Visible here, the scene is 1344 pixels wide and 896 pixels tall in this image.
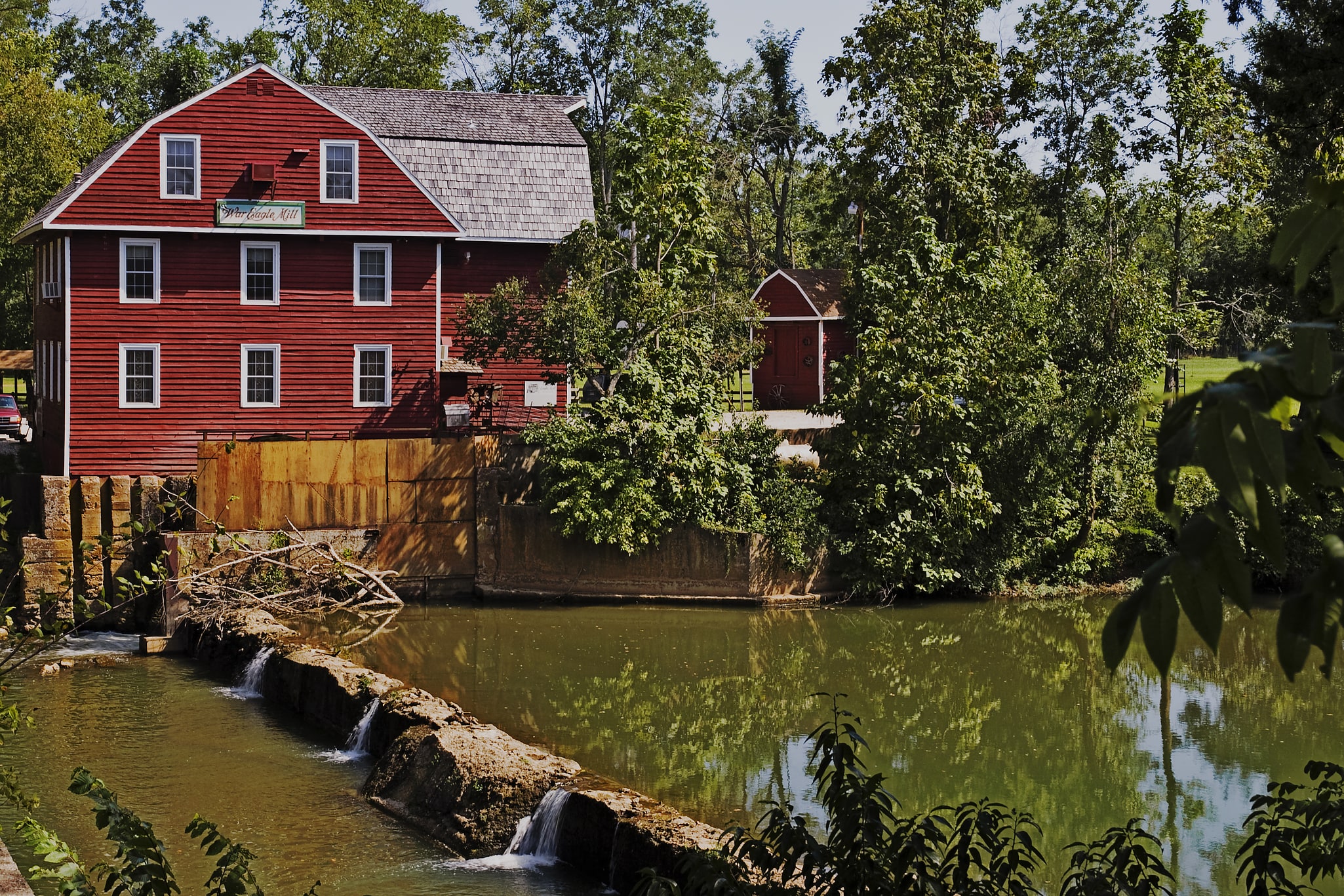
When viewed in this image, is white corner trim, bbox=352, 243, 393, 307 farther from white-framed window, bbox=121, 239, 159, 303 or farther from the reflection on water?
the reflection on water

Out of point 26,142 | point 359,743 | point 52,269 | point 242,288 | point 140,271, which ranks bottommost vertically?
point 359,743

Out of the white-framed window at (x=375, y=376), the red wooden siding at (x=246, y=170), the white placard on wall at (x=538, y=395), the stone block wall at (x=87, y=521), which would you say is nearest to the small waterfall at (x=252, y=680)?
the stone block wall at (x=87, y=521)

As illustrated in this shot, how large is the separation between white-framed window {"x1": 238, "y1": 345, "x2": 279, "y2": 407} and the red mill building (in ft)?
0.12

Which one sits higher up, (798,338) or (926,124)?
(926,124)

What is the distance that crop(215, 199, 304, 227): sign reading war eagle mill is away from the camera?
28.7 metres

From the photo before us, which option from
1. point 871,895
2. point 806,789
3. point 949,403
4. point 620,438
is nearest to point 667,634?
point 620,438

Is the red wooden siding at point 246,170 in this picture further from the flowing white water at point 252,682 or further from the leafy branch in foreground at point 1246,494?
the leafy branch in foreground at point 1246,494

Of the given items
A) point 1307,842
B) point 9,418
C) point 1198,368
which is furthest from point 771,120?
point 1307,842

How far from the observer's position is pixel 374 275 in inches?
1196

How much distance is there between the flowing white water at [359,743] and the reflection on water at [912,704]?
1.81m

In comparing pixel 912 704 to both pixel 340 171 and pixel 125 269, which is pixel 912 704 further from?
pixel 125 269

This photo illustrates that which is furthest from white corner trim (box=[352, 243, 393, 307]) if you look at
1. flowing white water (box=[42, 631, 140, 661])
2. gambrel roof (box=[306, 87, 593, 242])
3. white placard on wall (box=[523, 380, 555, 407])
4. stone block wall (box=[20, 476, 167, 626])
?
flowing white water (box=[42, 631, 140, 661])

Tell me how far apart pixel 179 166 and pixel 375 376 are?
601 cm

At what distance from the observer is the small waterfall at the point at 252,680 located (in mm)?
18891
